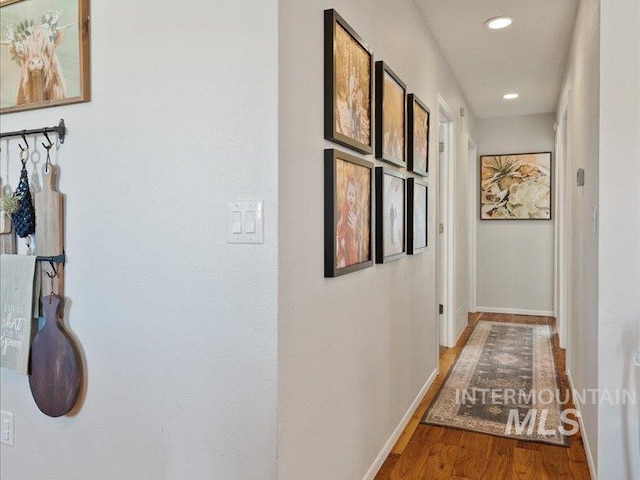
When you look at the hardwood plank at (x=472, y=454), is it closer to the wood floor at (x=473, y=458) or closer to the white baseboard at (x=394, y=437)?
the wood floor at (x=473, y=458)

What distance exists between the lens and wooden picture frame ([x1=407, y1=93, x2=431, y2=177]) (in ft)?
8.78

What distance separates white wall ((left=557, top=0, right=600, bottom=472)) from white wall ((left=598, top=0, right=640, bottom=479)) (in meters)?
0.06

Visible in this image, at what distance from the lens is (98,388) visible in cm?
165

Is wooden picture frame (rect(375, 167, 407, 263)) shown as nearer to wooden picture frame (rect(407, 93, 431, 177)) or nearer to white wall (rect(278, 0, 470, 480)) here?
white wall (rect(278, 0, 470, 480))

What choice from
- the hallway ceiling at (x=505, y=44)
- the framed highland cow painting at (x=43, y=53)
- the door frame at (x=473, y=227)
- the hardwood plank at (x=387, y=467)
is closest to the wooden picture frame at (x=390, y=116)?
the hallway ceiling at (x=505, y=44)

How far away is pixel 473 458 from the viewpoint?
7.64ft

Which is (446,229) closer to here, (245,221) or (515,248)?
(515,248)

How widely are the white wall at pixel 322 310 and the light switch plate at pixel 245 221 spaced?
0.22ft

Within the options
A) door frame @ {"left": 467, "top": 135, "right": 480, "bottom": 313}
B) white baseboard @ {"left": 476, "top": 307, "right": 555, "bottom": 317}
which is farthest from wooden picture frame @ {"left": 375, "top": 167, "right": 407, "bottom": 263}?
white baseboard @ {"left": 476, "top": 307, "right": 555, "bottom": 317}

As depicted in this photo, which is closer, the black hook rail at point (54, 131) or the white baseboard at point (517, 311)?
the black hook rail at point (54, 131)

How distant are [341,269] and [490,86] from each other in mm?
3482

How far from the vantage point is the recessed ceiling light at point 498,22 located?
9.75 ft

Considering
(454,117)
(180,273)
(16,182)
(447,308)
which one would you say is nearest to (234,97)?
(180,273)

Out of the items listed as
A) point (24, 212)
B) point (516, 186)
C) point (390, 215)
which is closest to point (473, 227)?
point (516, 186)
